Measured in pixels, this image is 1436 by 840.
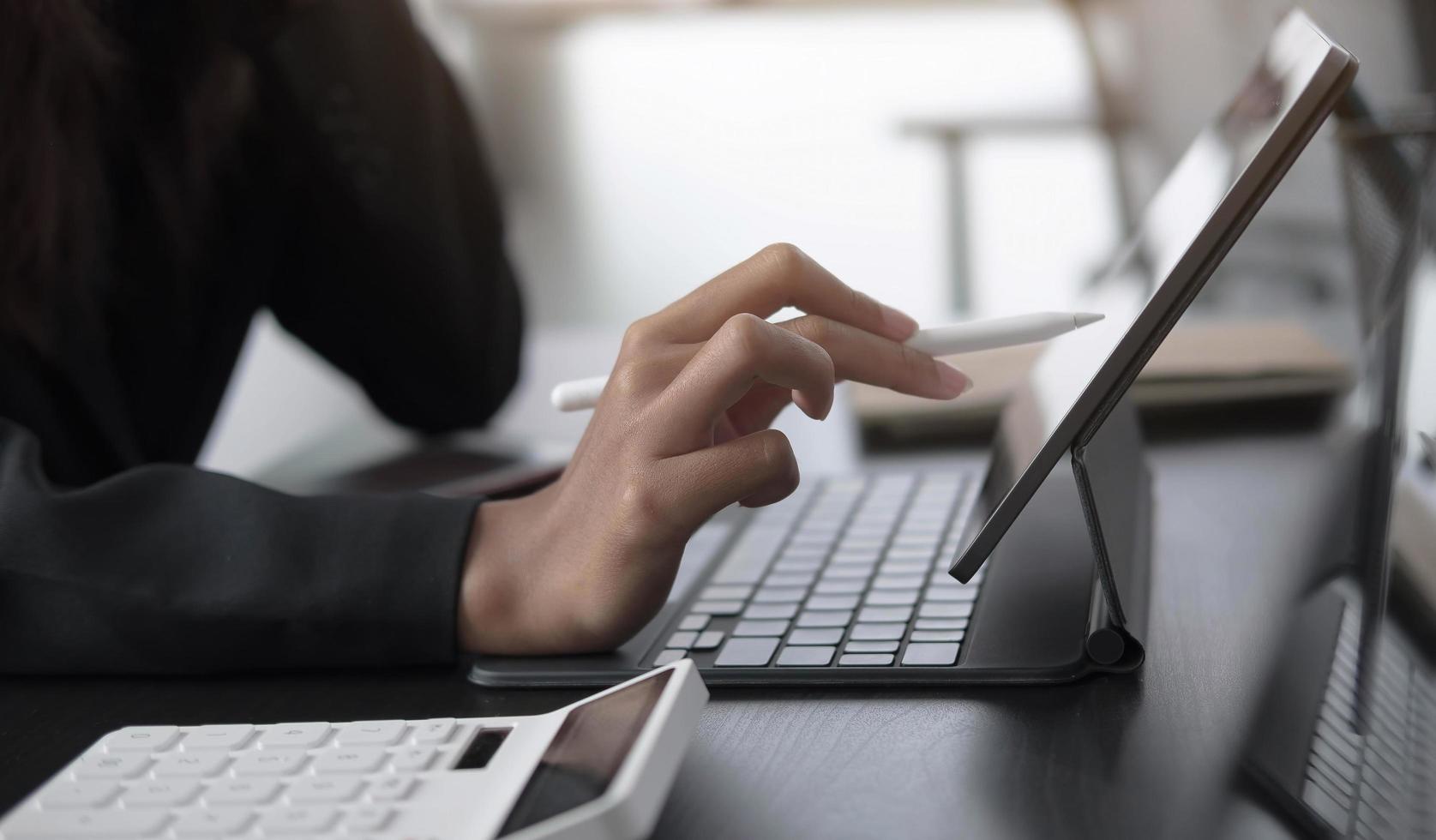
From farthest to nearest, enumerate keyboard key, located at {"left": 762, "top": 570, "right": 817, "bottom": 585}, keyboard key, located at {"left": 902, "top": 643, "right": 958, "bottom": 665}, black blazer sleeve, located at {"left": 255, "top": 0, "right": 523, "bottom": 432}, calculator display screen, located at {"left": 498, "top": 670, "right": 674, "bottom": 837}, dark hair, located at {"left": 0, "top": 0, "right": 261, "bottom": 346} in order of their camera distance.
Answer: black blazer sleeve, located at {"left": 255, "top": 0, "right": 523, "bottom": 432} < dark hair, located at {"left": 0, "top": 0, "right": 261, "bottom": 346} < keyboard key, located at {"left": 762, "top": 570, "right": 817, "bottom": 585} < keyboard key, located at {"left": 902, "top": 643, "right": 958, "bottom": 665} < calculator display screen, located at {"left": 498, "top": 670, "right": 674, "bottom": 837}

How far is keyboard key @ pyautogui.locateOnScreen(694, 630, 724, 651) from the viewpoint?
476 millimetres

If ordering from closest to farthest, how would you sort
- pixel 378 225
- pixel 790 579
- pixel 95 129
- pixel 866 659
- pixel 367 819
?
pixel 367 819 → pixel 866 659 → pixel 790 579 → pixel 95 129 → pixel 378 225

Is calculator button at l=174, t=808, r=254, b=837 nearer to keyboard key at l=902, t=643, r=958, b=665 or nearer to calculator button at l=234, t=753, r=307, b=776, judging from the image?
calculator button at l=234, t=753, r=307, b=776

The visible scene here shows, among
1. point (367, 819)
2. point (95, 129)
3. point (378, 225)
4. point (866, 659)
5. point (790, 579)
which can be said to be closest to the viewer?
point (367, 819)

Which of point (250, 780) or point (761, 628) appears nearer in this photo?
point (250, 780)

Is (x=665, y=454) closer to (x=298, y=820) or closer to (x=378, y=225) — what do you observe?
(x=298, y=820)

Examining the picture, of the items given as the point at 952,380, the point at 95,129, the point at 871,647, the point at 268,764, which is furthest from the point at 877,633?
the point at 95,129

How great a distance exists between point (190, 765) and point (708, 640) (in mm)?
190

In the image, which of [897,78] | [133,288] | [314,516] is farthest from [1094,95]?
[314,516]

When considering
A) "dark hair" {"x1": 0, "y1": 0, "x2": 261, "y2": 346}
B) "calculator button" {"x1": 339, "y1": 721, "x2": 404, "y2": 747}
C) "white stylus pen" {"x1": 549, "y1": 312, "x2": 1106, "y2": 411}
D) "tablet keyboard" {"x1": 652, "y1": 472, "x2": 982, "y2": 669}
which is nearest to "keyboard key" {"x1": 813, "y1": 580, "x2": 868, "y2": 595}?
"tablet keyboard" {"x1": 652, "y1": 472, "x2": 982, "y2": 669}

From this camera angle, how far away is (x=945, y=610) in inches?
19.3

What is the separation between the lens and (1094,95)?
3.43 m

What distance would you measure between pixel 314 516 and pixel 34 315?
0.39 meters

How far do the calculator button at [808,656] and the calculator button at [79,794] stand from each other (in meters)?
0.22
